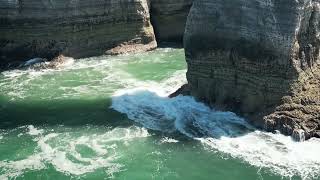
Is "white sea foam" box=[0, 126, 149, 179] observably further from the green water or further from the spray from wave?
the spray from wave

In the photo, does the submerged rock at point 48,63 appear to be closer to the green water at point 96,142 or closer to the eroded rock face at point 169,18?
the green water at point 96,142

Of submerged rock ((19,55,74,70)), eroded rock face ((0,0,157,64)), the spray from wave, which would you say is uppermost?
eroded rock face ((0,0,157,64))

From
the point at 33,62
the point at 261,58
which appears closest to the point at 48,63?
the point at 33,62

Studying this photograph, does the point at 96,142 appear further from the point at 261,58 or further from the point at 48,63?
the point at 48,63

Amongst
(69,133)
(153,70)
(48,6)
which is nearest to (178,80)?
(153,70)

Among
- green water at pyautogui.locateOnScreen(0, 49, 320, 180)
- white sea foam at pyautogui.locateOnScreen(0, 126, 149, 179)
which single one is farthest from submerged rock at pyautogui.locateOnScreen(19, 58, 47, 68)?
white sea foam at pyautogui.locateOnScreen(0, 126, 149, 179)

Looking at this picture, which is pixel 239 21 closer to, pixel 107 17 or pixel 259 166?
Result: pixel 259 166
